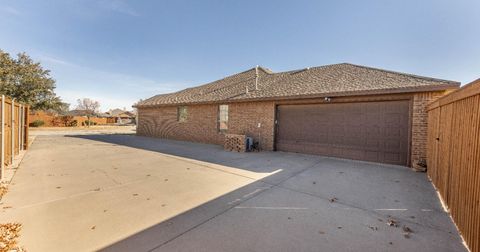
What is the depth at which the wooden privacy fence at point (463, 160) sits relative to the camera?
264cm

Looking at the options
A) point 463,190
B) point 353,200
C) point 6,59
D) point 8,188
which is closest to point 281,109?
point 353,200

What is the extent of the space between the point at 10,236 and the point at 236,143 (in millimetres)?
8863

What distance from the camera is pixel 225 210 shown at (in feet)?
12.6

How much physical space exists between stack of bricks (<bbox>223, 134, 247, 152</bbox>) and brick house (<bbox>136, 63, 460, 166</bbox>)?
1.13 metres

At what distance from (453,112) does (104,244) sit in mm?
6119

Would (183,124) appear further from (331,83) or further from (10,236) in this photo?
(10,236)

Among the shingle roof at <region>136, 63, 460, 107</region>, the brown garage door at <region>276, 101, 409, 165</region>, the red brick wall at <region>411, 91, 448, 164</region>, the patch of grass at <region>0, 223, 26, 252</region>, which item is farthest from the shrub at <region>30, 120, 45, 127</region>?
the red brick wall at <region>411, 91, 448, 164</region>

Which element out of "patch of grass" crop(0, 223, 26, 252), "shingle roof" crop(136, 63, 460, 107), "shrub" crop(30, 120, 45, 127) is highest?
"shingle roof" crop(136, 63, 460, 107)

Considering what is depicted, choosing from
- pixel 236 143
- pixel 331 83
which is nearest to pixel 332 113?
pixel 331 83

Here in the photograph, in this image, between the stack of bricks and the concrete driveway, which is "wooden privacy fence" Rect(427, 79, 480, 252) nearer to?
the concrete driveway

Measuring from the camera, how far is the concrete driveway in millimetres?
2832

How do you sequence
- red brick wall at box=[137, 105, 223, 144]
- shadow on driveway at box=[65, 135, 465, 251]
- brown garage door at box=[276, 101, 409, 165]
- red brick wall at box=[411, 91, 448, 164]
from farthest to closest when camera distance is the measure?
red brick wall at box=[137, 105, 223, 144], brown garage door at box=[276, 101, 409, 165], red brick wall at box=[411, 91, 448, 164], shadow on driveway at box=[65, 135, 465, 251]

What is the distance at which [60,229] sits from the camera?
10.1 feet

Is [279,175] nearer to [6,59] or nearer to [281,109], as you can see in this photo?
[281,109]
